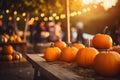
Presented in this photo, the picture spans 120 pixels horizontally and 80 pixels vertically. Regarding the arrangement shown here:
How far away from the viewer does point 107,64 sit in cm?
257

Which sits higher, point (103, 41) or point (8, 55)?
point (103, 41)

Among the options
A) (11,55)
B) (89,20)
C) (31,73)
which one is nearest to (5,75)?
(31,73)

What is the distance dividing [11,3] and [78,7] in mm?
2629

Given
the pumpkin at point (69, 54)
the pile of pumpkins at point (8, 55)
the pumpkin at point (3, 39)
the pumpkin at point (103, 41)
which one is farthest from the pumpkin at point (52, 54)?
the pumpkin at point (3, 39)

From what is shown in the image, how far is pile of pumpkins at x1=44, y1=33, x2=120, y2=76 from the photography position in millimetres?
2551

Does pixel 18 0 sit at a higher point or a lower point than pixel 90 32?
higher

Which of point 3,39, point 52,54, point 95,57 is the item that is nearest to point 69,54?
point 52,54

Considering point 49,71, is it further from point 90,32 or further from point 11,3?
point 90,32

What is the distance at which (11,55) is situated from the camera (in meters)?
9.61

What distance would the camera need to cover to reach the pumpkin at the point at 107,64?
2.53 m

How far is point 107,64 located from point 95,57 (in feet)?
0.52

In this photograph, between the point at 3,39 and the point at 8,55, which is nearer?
the point at 8,55

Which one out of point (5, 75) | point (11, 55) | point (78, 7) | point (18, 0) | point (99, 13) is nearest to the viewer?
point (5, 75)

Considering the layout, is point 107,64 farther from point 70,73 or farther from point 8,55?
point 8,55
